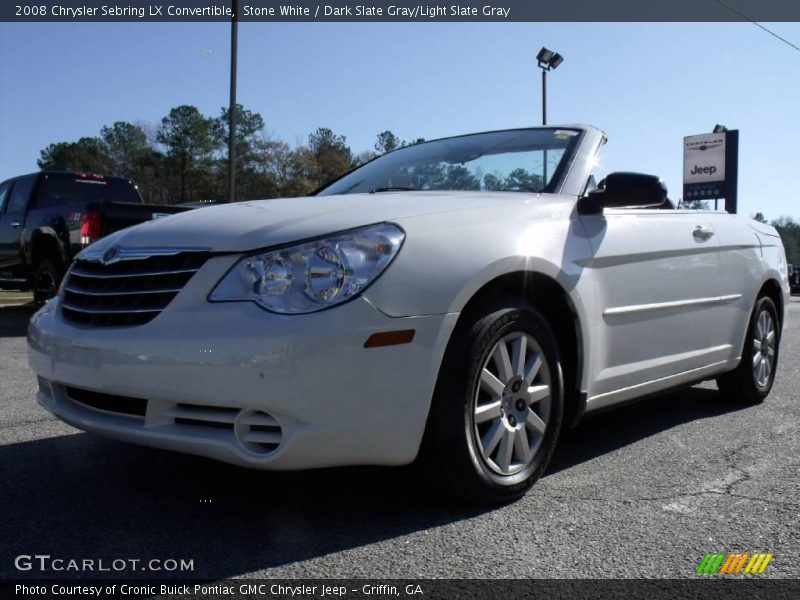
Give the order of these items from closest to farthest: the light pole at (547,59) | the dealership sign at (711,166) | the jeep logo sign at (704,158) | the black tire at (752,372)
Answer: the black tire at (752,372) → the light pole at (547,59) → the dealership sign at (711,166) → the jeep logo sign at (704,158)

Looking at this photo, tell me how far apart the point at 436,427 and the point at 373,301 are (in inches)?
20.5

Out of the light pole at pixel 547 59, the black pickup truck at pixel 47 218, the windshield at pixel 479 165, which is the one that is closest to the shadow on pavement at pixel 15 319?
the black pickup truck at pixel 47 218

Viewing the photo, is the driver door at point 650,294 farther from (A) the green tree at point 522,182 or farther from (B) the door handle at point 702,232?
(A) the green tree at point 522,182

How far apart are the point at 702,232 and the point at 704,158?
169 feet

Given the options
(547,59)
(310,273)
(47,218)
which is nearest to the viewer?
(310,273)

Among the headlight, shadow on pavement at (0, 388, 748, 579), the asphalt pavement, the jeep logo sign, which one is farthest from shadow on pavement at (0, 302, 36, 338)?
the jeep logo sign

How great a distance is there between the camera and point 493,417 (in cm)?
295

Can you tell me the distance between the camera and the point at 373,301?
2.56 metres

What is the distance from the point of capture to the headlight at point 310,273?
2.54 meters

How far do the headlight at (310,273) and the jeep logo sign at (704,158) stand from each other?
169ft

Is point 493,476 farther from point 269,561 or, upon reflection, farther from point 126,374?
point 126,374

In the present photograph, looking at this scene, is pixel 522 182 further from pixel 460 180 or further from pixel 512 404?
pixel 512 404

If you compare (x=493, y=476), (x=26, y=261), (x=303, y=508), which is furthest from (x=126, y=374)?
(x=26, y=261)

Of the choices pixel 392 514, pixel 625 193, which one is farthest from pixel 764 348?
pixel 392 514
